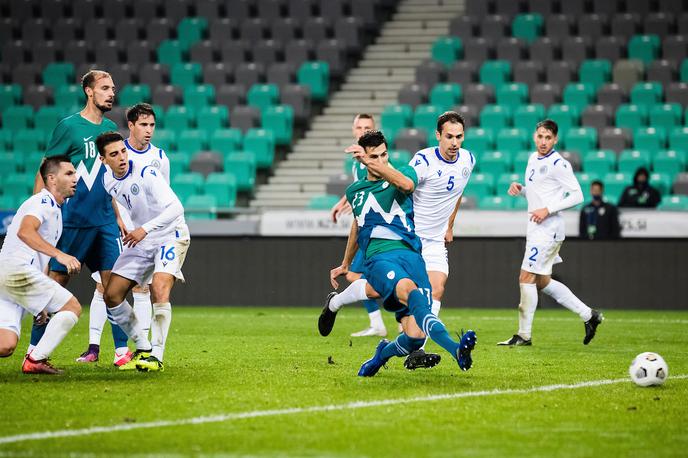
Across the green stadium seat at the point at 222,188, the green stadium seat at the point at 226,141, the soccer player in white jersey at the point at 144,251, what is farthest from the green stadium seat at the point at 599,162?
the soccer player in white jersey at the point at 144,251

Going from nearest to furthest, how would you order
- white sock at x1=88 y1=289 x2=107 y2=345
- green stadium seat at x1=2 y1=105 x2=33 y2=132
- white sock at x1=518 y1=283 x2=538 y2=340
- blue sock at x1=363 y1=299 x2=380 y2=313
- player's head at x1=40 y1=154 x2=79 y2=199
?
player's head at x1=40 y1=154 x2=79 y2=199 < white sock at x1=88 y1=289 x2=107 y2=345 < white sock at x1=518 y1=283 x2=538 y2=340 < blue sock at x1=363 y1=299 x2=380 y2=313 < green stadium seat at x1=2 y1=105 x2=33 y2=132

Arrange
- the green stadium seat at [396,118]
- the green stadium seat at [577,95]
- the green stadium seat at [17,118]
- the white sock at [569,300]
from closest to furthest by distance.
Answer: the white sock at [569,300] < the green stadium seat at [577,95] < the green stadium seat at [396,118] < the green stadium seat at [17,118]

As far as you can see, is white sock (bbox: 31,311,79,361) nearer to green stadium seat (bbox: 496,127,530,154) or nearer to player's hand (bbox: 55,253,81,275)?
player's hand (bbox: 55,253,81,275)

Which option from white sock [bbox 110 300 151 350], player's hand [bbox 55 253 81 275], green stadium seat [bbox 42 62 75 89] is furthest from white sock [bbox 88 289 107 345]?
green stadium seat [bbox 42 62 75 89]

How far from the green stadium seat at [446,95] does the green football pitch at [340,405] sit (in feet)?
39.5

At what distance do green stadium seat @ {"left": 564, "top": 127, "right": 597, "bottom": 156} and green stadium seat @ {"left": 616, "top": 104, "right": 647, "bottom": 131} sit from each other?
2.69 feet

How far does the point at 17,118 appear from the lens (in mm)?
24891

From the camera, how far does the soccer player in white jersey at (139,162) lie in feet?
30.7

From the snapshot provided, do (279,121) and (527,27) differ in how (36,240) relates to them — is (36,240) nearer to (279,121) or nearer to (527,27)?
(279,121)

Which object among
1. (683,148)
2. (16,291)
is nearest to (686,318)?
(683,148)

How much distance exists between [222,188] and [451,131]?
39.1 ft

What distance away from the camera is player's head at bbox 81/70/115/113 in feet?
31.1

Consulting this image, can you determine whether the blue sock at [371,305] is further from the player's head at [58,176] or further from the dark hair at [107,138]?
the player's head at [58,176]

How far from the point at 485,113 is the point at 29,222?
14.9m
